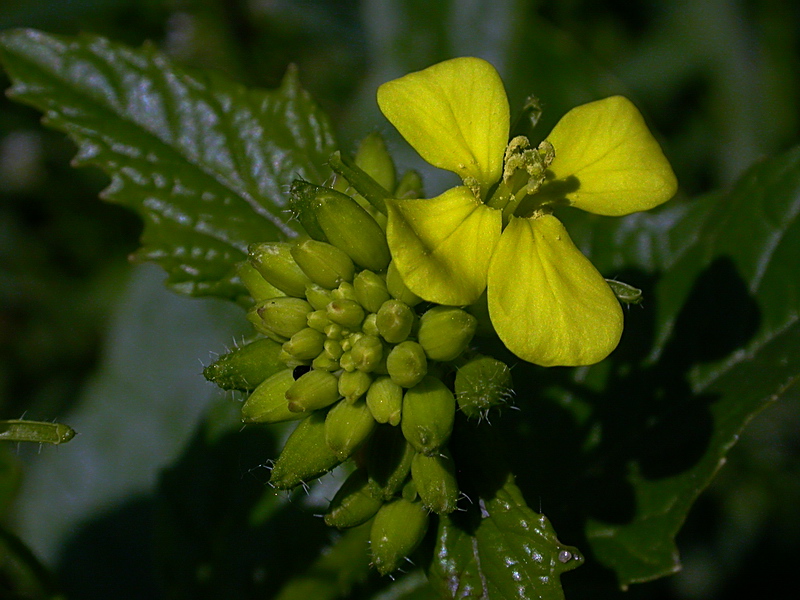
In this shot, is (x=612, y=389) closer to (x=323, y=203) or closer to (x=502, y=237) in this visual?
(x=502, y=237)

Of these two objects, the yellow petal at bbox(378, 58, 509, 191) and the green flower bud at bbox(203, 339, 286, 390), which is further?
the yellow petal at bbox(378, 58, 509, 191)

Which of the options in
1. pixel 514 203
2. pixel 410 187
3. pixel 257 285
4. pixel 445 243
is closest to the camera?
pixel 445 243

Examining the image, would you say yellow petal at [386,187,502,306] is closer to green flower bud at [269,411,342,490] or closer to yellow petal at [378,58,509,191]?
yellow petal at [378,58,509,191]

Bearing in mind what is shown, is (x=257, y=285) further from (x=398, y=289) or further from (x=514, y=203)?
(x=514, y=203)

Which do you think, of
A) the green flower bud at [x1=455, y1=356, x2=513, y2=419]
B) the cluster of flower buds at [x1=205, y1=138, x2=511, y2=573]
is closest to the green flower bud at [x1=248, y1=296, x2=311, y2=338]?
the cluster of flower buds at [x1=205, y1=138, x2=511, y2=573]

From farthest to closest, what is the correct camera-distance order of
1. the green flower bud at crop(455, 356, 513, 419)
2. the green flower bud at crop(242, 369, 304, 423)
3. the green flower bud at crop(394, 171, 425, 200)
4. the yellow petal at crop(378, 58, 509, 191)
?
the green flower bud at crop(394, 171, 425, 200) → the yellow petal at crop(378, 58, 509, 191) → the green flower bud at crop(242, 369, 304, 423) → the green flower bud at crop(455, 356, 513, 419)

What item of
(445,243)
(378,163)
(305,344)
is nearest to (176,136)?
(378,163)

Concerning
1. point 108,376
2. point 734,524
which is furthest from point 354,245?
point 734,524
